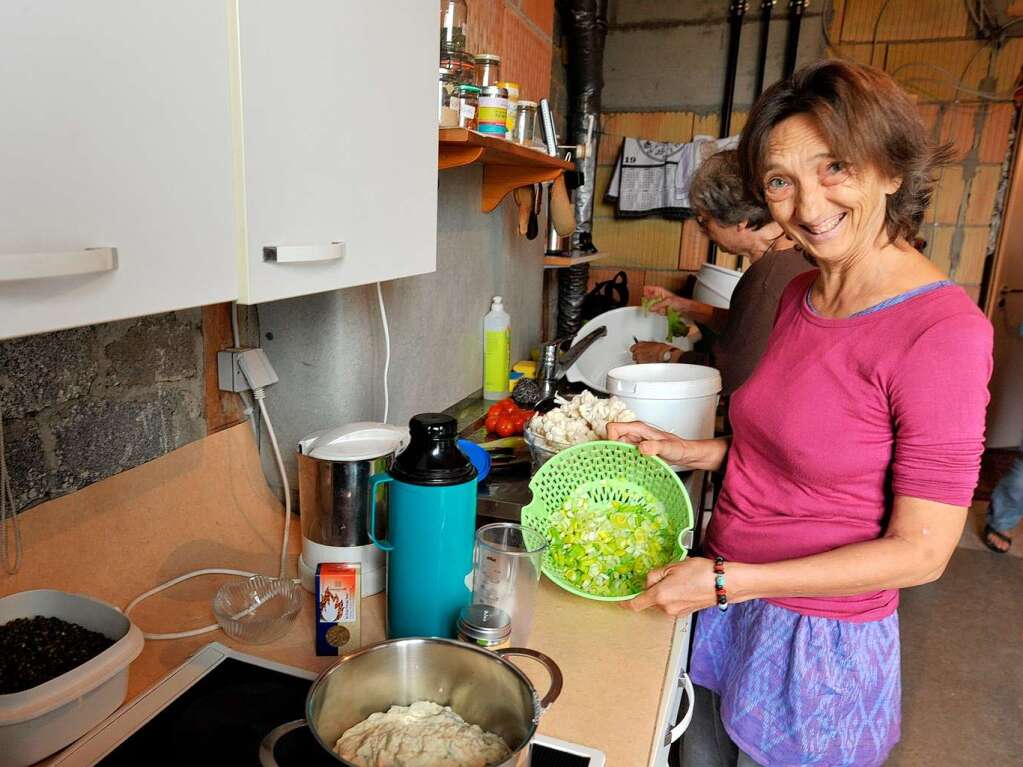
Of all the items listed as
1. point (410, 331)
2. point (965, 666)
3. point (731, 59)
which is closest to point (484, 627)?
point (410, 331)

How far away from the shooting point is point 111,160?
1.86ft

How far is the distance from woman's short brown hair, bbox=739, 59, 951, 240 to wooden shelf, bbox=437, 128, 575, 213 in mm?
509

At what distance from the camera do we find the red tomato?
1.88 metres

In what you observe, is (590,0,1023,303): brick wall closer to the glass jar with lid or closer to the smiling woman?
the glass jar with lid

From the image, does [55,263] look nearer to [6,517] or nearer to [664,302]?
[6,517]

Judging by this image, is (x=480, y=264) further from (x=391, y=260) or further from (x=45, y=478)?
(x=45, y=478)

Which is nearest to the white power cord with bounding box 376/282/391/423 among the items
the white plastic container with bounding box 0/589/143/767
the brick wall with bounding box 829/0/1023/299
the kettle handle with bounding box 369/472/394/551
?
the kettle handle with bounding box 369/472/394/551

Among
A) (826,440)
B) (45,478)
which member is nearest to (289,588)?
(45,478)

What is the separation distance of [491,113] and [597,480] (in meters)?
0.75

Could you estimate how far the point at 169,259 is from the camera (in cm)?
64

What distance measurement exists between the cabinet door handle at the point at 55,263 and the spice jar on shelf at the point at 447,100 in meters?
0.84

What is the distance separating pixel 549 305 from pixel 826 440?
2.65 m

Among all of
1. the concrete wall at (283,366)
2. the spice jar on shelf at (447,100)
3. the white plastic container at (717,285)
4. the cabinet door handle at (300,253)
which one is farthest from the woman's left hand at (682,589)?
the white plastic container at (717,285)

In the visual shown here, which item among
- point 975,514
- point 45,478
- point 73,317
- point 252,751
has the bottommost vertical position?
point 975,514
